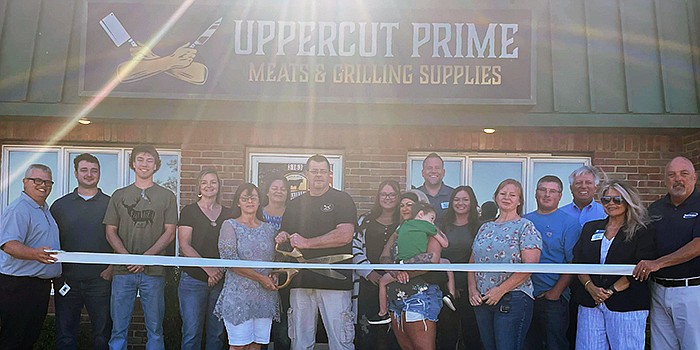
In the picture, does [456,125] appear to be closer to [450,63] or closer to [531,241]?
[450,63]

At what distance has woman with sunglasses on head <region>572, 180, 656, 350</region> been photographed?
5.04 metres

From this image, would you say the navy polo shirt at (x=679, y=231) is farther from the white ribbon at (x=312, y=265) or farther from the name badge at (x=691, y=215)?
the white ribbon at (x=312, y=265)

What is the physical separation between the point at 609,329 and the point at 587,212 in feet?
4.37

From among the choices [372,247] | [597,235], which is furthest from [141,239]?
[597,235]

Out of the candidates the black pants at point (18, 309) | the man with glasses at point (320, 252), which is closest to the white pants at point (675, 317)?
the man with glasses at point (320, 252)

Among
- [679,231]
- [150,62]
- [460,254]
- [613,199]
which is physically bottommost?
[460,254]

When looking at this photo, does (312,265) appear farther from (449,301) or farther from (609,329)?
(609,329)

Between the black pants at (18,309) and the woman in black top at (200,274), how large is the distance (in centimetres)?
132

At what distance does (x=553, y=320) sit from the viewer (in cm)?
575

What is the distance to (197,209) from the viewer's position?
5.82 metres

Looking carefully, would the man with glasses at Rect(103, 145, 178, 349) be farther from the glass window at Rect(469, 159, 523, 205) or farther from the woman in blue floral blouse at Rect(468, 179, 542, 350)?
the glass window at Rect(469, 159, 523, 205)

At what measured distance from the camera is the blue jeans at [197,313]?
5742mm

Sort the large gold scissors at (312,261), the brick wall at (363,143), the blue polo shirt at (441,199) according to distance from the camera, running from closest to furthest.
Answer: the large gold scissors at (312,261), the blue polo shirt at (441,199), the brick wall at (363,143)

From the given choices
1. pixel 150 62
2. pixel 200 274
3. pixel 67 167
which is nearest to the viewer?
pixel 200 274
